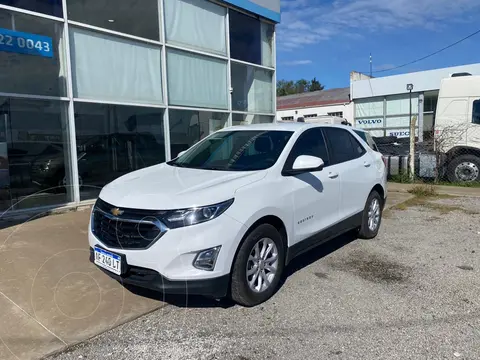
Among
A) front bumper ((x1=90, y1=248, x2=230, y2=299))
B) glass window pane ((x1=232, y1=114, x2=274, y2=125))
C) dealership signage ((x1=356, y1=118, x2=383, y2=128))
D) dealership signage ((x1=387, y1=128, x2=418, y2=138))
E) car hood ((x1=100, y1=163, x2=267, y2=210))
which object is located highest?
dealership signage ((x1=356, y1=118, x2=383, y2=128))

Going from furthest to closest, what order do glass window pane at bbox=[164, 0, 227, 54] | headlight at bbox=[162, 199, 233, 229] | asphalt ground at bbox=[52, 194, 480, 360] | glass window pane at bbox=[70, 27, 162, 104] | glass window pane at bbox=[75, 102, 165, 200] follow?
1. glass window pane at bbox=[164, 0, 227, 54]
2. glass window pane at bbox=[75, 102, 165, 200]
3. glass window pane at bbox=[70, 27, 162, 104]
4. headlight at bbox=[162, 199, 233, 229]
5. asphalt ground at bbox=[52, 194, 480, 360]

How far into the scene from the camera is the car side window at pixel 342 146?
4996mm

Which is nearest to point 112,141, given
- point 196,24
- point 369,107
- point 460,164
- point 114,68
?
point 114,68

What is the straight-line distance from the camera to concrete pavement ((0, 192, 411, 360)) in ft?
10.3

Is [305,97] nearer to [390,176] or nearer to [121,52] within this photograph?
[390,176]

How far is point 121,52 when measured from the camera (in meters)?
8.30

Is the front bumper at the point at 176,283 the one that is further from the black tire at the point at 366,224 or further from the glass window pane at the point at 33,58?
the glass window pane at the point at 33,58

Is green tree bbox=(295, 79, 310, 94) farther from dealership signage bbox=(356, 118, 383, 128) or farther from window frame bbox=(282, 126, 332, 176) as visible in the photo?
window frame bbox=(282, 126, 332, 176)

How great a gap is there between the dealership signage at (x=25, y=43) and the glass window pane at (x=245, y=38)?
505cm

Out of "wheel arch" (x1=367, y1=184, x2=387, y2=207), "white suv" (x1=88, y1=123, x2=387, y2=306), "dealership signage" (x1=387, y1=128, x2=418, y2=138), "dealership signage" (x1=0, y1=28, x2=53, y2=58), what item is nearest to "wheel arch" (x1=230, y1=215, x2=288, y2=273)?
"white suv" (x1=88, y1=123, x2=387, y2=306)

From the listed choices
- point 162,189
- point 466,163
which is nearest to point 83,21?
point 162,189

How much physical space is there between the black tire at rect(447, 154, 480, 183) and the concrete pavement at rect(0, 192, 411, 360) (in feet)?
33.5

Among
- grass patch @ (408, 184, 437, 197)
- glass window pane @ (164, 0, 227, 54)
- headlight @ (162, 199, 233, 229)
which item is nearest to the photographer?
headlight @ (162, 199, 233, 229)

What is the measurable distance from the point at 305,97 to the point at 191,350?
3288cm
